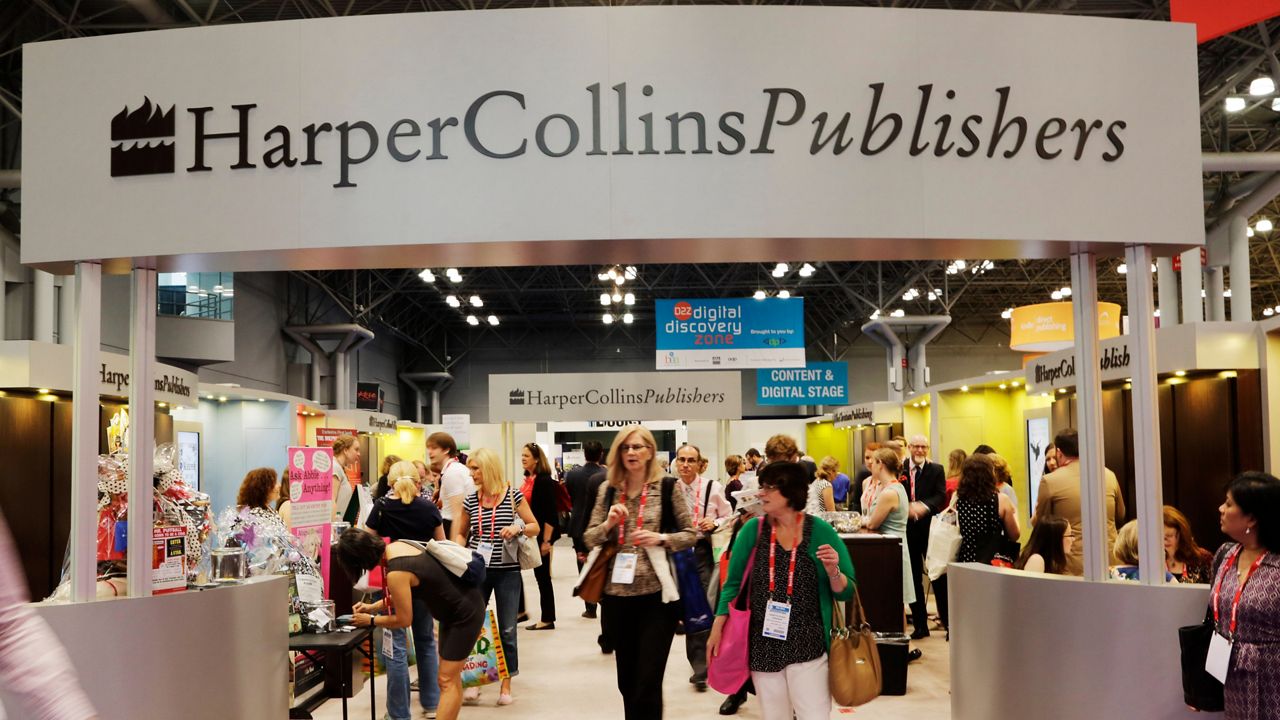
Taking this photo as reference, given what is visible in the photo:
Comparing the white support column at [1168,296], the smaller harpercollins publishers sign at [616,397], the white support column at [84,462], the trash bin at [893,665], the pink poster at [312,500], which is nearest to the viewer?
the white support column at [84,462]

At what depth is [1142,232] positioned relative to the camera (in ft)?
12.3

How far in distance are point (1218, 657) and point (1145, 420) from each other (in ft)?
3.14

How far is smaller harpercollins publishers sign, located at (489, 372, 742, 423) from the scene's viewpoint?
14.9 metres

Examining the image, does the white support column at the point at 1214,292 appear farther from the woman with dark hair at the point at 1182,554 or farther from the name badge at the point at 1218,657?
the name badge at the point at 1218,657

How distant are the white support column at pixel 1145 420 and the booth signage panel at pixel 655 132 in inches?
7.0

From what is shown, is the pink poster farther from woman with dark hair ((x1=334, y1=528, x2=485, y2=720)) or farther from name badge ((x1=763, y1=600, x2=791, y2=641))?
name badge ((x1=763, y1=600, x2=791, y2=641))

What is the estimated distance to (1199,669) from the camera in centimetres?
319

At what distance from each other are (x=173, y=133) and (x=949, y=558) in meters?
4.96

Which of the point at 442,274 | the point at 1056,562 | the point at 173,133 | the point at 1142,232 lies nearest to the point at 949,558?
the point at 1056,562

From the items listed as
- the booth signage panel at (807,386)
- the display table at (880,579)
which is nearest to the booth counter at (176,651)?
the display table at (880,579)

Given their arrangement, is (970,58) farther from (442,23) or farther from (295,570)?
(295,570)

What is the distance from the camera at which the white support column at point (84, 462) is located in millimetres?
3654

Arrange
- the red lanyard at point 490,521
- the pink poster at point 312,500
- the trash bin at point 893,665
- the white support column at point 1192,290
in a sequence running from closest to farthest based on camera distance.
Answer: the trash bin at point 893,665
the red lanyard at point 490,521
the pink poster at point 312,500
the white support column at point 1192,290

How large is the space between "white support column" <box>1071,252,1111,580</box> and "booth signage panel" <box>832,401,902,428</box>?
14.2 metres
